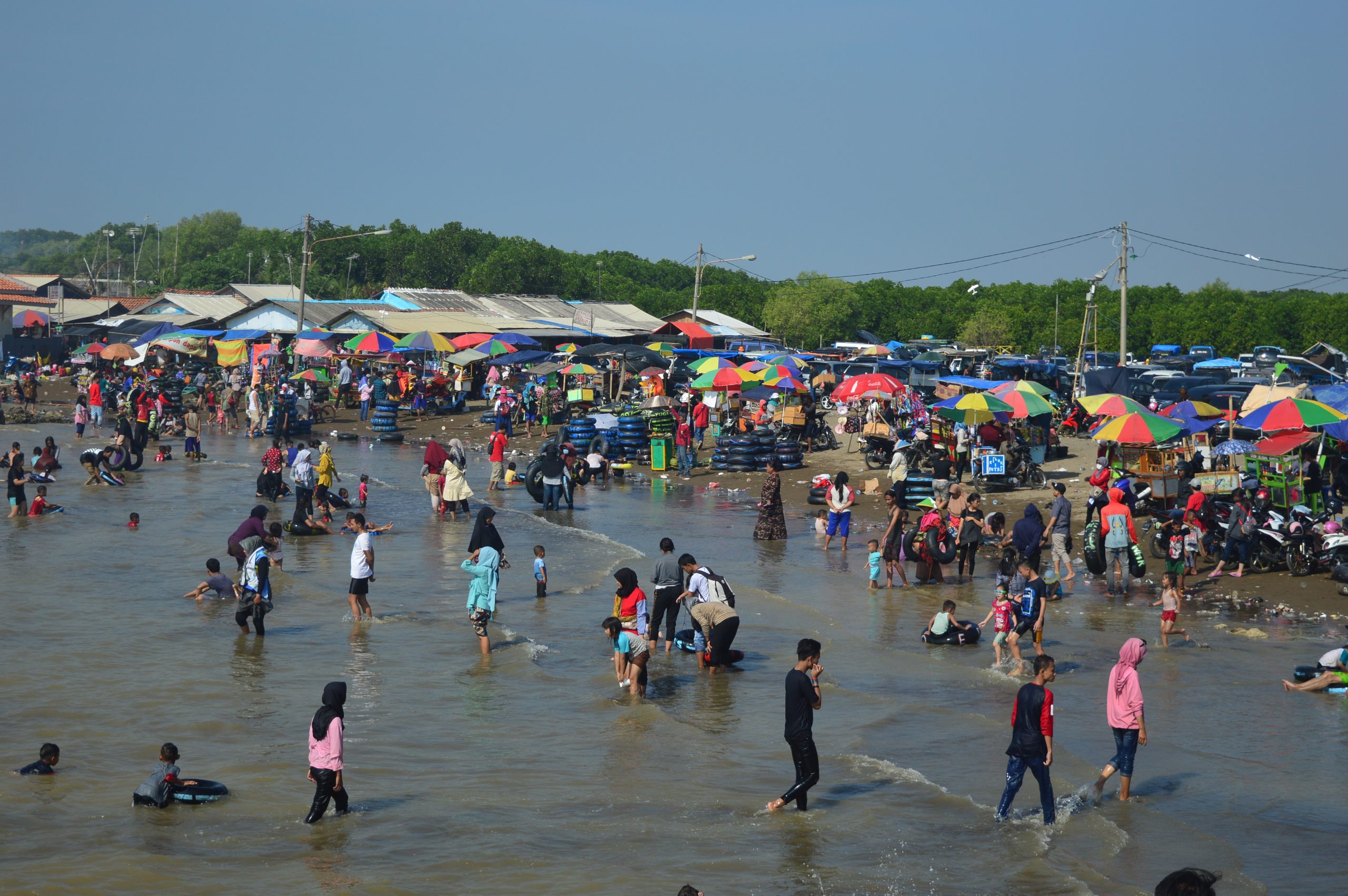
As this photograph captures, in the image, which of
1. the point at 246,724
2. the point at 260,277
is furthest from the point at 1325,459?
the point at 260,277

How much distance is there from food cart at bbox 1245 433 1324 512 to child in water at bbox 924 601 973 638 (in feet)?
25.3

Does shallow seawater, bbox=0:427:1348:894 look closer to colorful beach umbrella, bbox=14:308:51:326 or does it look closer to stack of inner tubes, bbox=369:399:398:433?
stack of inner tubes, bbox=369:399:398:433

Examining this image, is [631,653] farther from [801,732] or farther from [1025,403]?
[1025,403]

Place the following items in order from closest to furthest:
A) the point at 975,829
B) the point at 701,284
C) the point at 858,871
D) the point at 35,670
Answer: the point at 858,871
the point at 975,829
the point at 35,670
the point at 701,284

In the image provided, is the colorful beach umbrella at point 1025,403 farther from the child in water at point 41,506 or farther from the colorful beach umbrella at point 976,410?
the child in water at point 41,506

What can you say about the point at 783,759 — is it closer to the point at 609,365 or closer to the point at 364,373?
the point at 609,365

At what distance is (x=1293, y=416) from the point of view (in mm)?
19438

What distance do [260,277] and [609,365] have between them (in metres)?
81.2

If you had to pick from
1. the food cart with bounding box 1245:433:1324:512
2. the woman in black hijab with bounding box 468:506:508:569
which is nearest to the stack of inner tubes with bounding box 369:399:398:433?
the woman in black hijab with bounding box 468:506:508:569

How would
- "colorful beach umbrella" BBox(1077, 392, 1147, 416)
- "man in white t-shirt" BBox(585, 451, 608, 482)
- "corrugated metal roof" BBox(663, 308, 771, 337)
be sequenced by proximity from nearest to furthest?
"colorful beach umbrella" BBox(1077, 392, 1147, 416)
"man in white t-shirt" BBox(585, 451, 608, 482)
"corrugated metal roof" BBox(663, 308, 771, 337)

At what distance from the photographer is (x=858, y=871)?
8281 millimetres

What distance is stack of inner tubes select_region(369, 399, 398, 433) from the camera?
38656 mm

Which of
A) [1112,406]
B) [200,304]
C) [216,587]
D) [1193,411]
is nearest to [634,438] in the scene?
[1193,411]

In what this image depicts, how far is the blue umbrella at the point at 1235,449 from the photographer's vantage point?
814 inches
